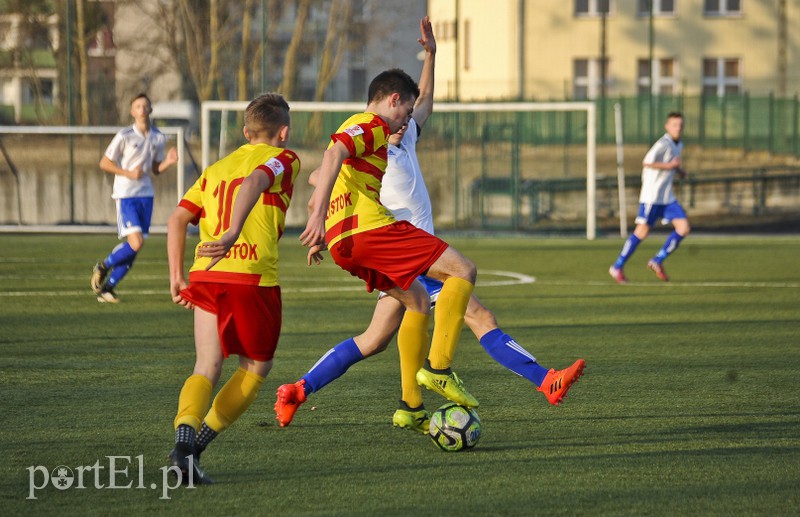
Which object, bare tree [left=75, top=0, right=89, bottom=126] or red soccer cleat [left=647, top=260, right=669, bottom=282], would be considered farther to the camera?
bare tree [left=75, top=0, right=89, bottom=126]

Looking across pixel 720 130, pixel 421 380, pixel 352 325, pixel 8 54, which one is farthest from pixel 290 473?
pixel 8 54

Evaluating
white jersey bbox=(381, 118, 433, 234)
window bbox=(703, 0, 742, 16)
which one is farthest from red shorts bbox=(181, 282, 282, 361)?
window bbox=(703, 0, 742, 16)

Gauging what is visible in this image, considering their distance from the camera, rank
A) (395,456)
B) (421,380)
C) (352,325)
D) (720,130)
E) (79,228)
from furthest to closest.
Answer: (720,130) < (79,228) < (352,325) < (421,380) < (395,456)

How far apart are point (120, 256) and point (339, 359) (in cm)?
700

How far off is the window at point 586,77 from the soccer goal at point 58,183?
71.8 ft

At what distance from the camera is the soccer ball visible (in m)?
6.00

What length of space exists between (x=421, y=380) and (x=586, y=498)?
142 cm

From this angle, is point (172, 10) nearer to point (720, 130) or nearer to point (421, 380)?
point (720, 130)

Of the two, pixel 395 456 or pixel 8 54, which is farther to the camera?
pixel 8 54

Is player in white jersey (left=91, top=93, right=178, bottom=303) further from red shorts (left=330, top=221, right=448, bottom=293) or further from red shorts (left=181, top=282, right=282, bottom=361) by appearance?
red shorts (left=181, top=282, right=282, bottom=361)

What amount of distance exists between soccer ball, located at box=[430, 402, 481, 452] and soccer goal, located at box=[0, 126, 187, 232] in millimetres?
17487

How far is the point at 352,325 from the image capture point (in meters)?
Answer: 11.1

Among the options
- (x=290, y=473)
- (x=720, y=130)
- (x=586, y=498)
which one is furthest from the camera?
(x=720, y=130)

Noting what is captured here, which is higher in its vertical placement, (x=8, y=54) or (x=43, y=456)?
(x=8, y=54)
